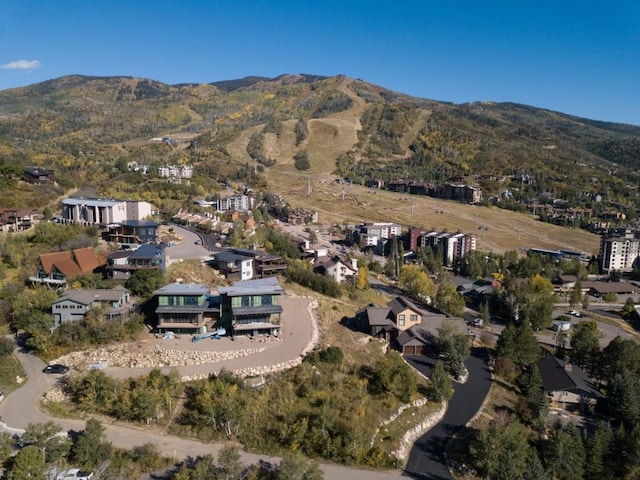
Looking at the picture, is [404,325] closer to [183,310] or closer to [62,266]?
[183,310]

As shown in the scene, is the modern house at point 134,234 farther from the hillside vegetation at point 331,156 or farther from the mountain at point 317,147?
the mountain at point 317,147

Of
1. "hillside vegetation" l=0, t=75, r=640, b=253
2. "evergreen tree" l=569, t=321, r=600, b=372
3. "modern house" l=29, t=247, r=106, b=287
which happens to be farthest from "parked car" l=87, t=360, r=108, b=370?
"hillside vegetation" l=0, t=75, r=640, b=253

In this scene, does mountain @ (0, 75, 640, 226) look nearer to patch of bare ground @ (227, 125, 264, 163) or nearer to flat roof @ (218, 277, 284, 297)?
patch of bare ground @ (227, 125, 264, 163)

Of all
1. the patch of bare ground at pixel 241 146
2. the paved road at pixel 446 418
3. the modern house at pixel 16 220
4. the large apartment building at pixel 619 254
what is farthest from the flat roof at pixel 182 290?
the patch of bare ground at pixel 241 146

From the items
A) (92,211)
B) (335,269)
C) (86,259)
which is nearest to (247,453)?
(86,259)

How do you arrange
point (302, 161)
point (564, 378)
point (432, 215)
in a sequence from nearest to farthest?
Result: point (564, 378) → point (432, 215) → point (302, 161)

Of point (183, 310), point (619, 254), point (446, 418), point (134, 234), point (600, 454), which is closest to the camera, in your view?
point (600, 454)

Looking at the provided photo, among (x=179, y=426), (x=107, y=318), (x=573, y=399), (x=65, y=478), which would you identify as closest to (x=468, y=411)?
(x=573, y=399)
